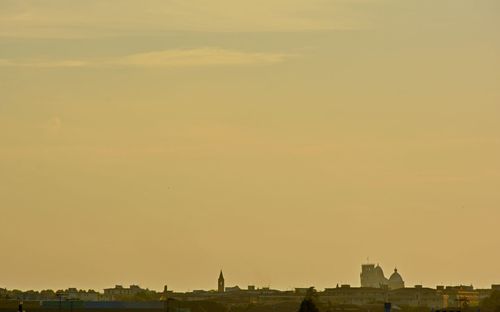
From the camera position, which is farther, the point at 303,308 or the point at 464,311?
the point at 464,311

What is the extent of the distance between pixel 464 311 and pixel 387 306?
69.4 meters

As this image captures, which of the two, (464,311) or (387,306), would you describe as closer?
(387,306)

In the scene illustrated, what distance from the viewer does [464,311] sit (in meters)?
196

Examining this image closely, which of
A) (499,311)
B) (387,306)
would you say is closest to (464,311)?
(499,311)

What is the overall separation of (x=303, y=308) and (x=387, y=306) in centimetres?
746

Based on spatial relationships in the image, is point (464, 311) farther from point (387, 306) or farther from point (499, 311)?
point (387, 306)

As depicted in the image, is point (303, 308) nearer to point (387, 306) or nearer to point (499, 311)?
point (387, 306)

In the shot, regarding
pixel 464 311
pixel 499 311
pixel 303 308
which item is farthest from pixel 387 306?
pixel 464 311

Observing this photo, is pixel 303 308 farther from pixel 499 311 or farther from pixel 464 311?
pixel 464 311

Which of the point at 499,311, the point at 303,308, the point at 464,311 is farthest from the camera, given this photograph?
the point at 464,311

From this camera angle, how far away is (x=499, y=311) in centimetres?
18288

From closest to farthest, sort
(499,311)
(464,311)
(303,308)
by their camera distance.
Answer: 1. (303,308)
2. (499,311)
3. (464,311)

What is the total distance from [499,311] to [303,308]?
63.1 metres

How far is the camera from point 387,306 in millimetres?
128125
